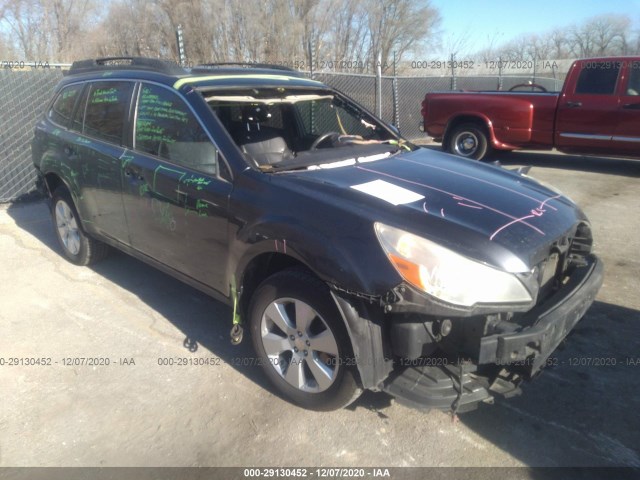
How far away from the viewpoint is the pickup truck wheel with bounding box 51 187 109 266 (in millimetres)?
4977

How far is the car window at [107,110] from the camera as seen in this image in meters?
4.07

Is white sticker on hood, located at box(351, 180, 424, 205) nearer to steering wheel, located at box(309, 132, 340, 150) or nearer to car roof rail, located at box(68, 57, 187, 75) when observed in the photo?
steering wheel, located at box(309, 132, 340, 150)

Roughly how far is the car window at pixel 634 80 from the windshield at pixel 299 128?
20.9 ft

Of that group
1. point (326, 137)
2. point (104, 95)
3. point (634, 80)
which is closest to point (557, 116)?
point (634, 80)

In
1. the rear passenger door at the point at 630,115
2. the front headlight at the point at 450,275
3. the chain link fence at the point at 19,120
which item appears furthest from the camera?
the rear passenger door at the point at 630,115

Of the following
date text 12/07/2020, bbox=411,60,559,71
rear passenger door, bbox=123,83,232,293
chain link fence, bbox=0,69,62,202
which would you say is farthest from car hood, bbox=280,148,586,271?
date text 12/07/2020, bbox=411,60,559,71

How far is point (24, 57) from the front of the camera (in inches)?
949

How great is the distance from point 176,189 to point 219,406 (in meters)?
1.39

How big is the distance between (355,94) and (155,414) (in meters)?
9.67

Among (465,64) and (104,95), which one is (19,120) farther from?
(465,64)

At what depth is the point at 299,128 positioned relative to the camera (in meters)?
4.62

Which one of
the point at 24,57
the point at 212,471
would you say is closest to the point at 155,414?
the point at 212,471

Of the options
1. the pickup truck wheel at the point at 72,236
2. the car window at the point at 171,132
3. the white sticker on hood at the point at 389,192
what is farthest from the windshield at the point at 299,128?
the pickup truck wheel at the point at 72,236

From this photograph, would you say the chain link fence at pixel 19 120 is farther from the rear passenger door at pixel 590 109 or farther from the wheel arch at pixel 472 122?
the rear passenger door at pixel 590 109
